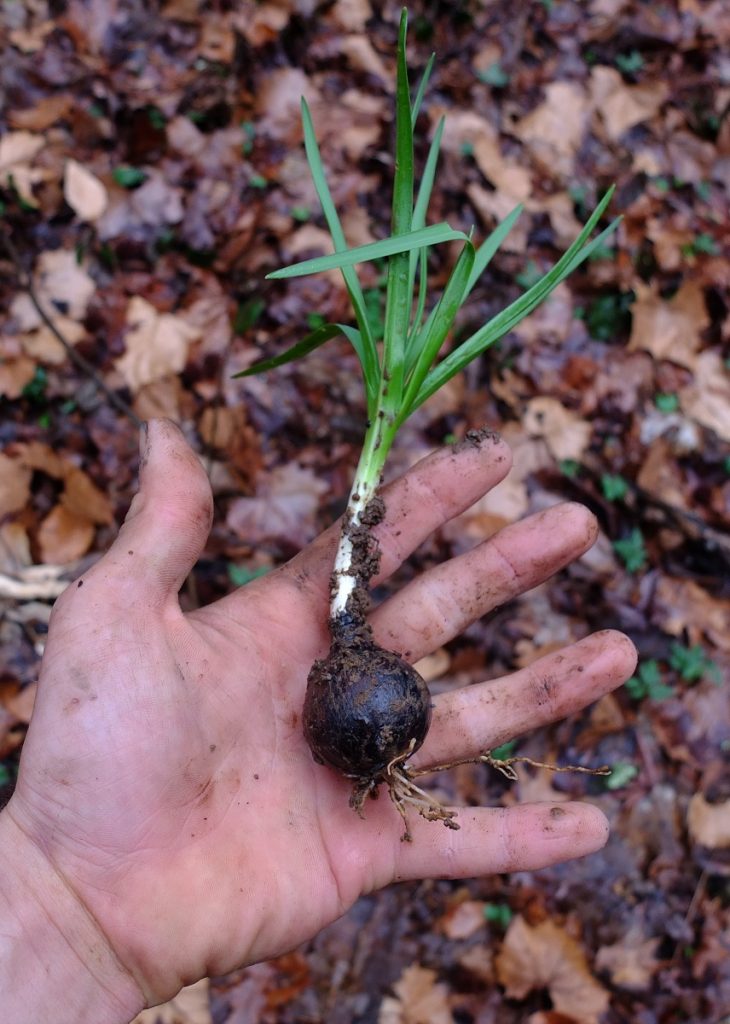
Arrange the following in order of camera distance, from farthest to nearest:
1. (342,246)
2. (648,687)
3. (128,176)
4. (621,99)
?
(621,99)
(128,176)
(648,687)
(342,246)

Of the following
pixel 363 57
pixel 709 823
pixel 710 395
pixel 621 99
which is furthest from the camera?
pixel 621 99

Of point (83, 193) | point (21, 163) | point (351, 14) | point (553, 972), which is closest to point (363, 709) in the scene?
point (553, 972)

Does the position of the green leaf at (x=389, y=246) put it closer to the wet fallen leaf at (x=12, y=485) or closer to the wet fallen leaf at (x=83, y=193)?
the wet fallen leaf at (x=12, y=485)

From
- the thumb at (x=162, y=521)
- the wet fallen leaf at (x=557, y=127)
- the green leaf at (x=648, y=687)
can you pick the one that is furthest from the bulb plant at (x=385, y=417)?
the wet fallen leaf at (x=557, y=127)

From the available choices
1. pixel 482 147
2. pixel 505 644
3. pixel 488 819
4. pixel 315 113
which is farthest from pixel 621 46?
pixel 488 819

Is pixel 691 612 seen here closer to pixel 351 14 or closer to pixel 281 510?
pixel 281 510
